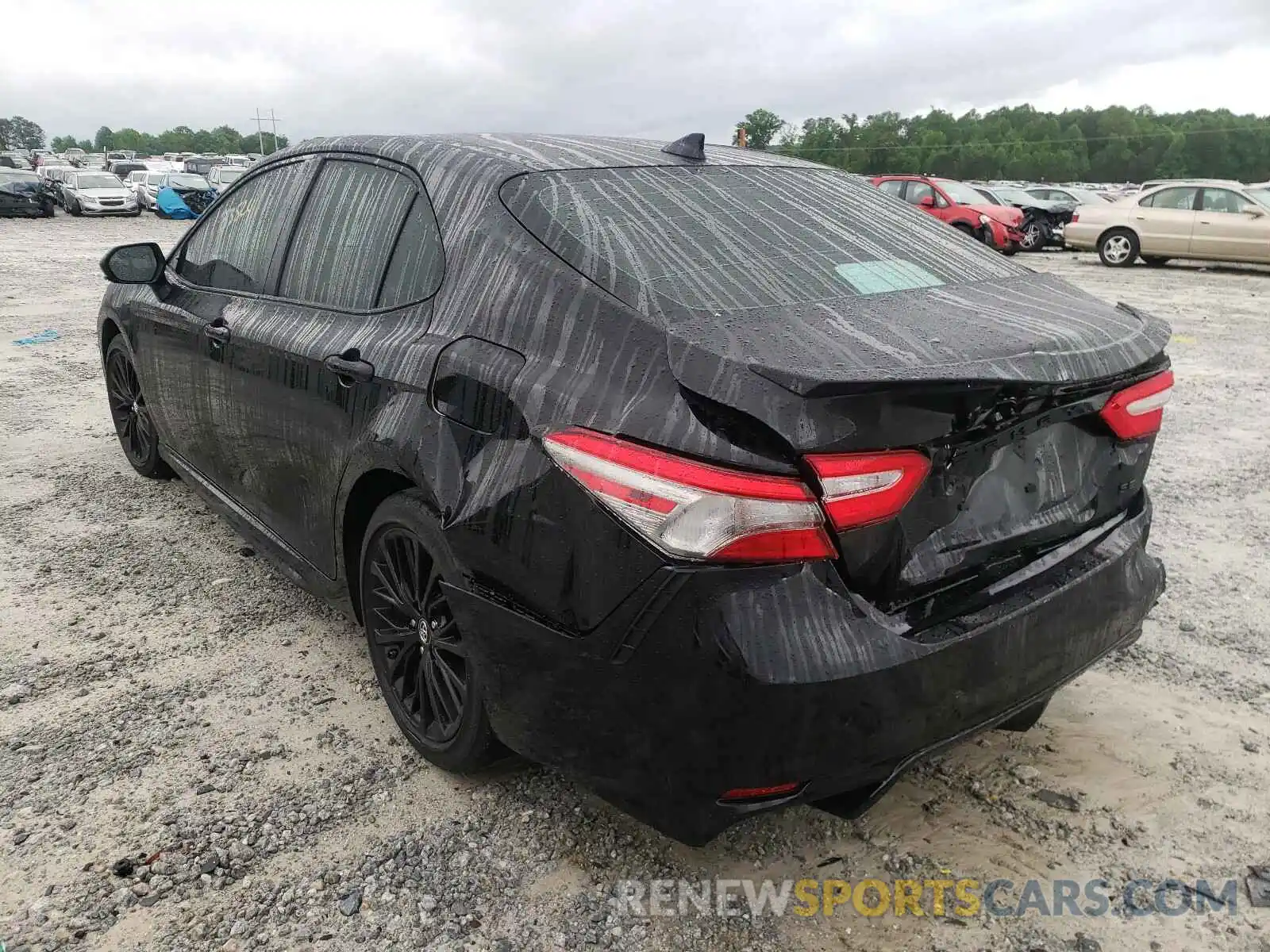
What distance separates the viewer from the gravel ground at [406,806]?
6.91 feet

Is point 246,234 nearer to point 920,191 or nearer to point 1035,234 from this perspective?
point 920,191

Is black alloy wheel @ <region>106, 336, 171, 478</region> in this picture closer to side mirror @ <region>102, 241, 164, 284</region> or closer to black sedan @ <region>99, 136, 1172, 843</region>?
side mirror @ <region>102, 241, 164, 284</region>

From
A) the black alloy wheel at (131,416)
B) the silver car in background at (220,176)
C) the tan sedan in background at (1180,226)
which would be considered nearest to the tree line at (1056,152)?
the silver car in background at (220,176)

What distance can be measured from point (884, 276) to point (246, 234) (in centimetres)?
236

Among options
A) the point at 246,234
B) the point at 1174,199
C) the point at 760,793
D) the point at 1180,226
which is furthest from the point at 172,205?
the point at 760,793

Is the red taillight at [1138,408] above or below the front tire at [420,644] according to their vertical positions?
above

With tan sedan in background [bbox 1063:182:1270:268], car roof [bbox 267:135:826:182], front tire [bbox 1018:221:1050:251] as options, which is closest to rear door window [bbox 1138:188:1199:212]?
tan sedan in background [bbox 1063:182:1270:268]

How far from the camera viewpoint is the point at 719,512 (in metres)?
1.72

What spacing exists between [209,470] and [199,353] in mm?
493

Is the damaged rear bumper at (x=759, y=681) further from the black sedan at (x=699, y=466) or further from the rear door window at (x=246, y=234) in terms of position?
the rear door window at (x=246, y=234)

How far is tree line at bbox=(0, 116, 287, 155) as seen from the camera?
13938 centimetres

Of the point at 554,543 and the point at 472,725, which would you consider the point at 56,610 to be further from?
the point at 554,543

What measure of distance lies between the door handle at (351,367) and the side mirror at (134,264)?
1781mm

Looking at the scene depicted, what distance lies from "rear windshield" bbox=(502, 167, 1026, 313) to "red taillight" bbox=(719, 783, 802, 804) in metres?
0.98
